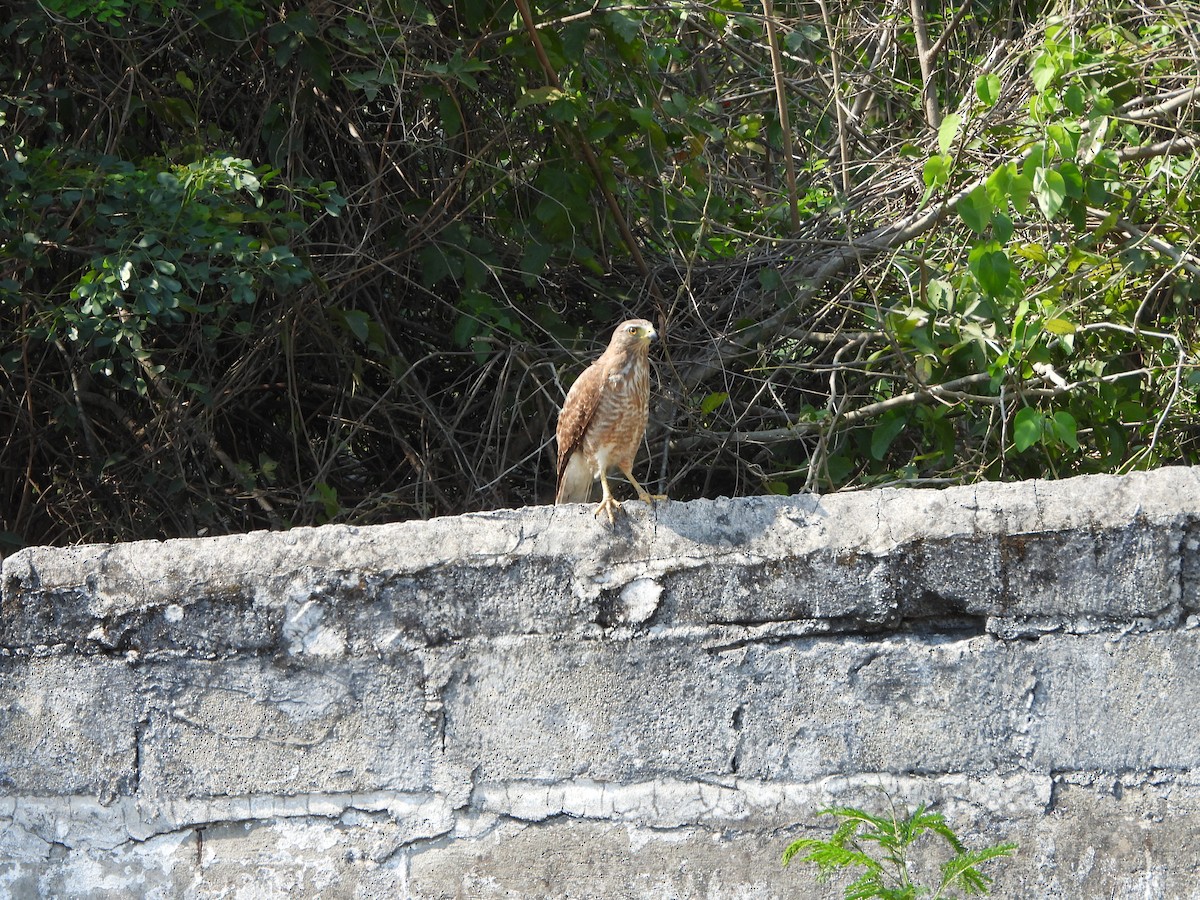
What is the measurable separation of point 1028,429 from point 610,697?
1584 mm

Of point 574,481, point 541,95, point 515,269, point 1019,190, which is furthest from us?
point 515,269

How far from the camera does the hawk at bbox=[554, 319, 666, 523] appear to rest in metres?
3.61

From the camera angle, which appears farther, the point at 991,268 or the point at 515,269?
the point at 515,269

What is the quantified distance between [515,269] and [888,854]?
9.08ft

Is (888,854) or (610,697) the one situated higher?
(610,697)

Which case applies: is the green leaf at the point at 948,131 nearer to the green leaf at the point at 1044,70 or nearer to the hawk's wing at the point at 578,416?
the green leaf at the point at 1044,70

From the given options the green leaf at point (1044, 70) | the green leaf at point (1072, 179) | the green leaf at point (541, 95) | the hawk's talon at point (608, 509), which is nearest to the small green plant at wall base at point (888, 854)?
the hawk's talon at point (608, 509)

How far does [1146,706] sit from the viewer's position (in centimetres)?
227

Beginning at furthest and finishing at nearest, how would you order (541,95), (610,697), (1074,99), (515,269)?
(515,269) → (541,95) → (1074,99) → (610,697)

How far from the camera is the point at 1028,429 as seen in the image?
11.1 ft

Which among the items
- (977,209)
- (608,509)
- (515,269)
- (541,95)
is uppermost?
(541,95)

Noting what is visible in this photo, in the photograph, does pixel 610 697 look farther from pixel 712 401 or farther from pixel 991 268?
pixel 712 401

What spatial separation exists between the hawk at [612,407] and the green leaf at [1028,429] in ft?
3.48

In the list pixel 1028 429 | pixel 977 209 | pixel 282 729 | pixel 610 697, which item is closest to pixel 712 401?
pixel 1028 429
